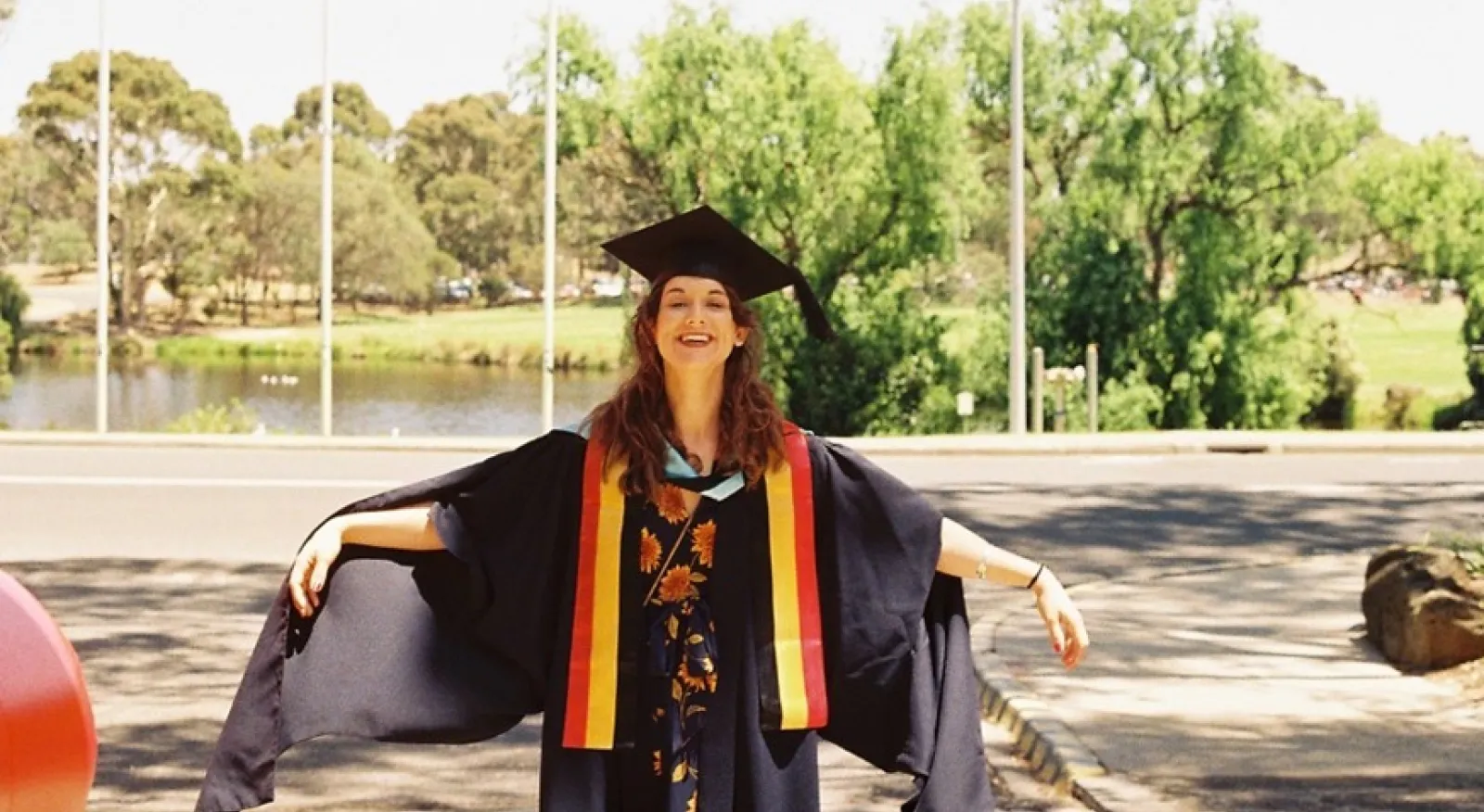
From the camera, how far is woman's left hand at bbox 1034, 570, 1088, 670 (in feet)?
16.1

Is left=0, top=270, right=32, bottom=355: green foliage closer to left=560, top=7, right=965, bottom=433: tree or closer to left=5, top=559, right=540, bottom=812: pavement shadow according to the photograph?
left=560, top=7, right=965, bottom=433: tree

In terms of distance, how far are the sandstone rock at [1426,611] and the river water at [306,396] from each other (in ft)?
68.1

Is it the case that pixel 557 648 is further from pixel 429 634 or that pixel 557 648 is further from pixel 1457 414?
pixel 1457 414

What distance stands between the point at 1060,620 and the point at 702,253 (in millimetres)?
1016

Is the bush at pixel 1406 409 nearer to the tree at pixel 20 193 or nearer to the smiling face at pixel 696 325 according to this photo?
the tree at pixel 20 193

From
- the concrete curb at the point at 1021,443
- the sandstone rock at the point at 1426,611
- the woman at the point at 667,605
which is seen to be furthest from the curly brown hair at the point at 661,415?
the concrete curb at the point at 1021,443

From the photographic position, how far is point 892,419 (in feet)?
135

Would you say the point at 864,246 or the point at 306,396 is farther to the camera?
the point at 864,246

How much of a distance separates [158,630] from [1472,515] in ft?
34.2

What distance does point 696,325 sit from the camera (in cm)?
472

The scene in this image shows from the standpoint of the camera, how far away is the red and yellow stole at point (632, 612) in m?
4.67

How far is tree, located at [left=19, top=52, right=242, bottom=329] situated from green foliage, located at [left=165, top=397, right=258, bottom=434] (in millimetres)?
14162

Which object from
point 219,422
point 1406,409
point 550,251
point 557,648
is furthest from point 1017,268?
point 557,648

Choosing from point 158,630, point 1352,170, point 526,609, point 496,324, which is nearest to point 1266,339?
point 1352,170
